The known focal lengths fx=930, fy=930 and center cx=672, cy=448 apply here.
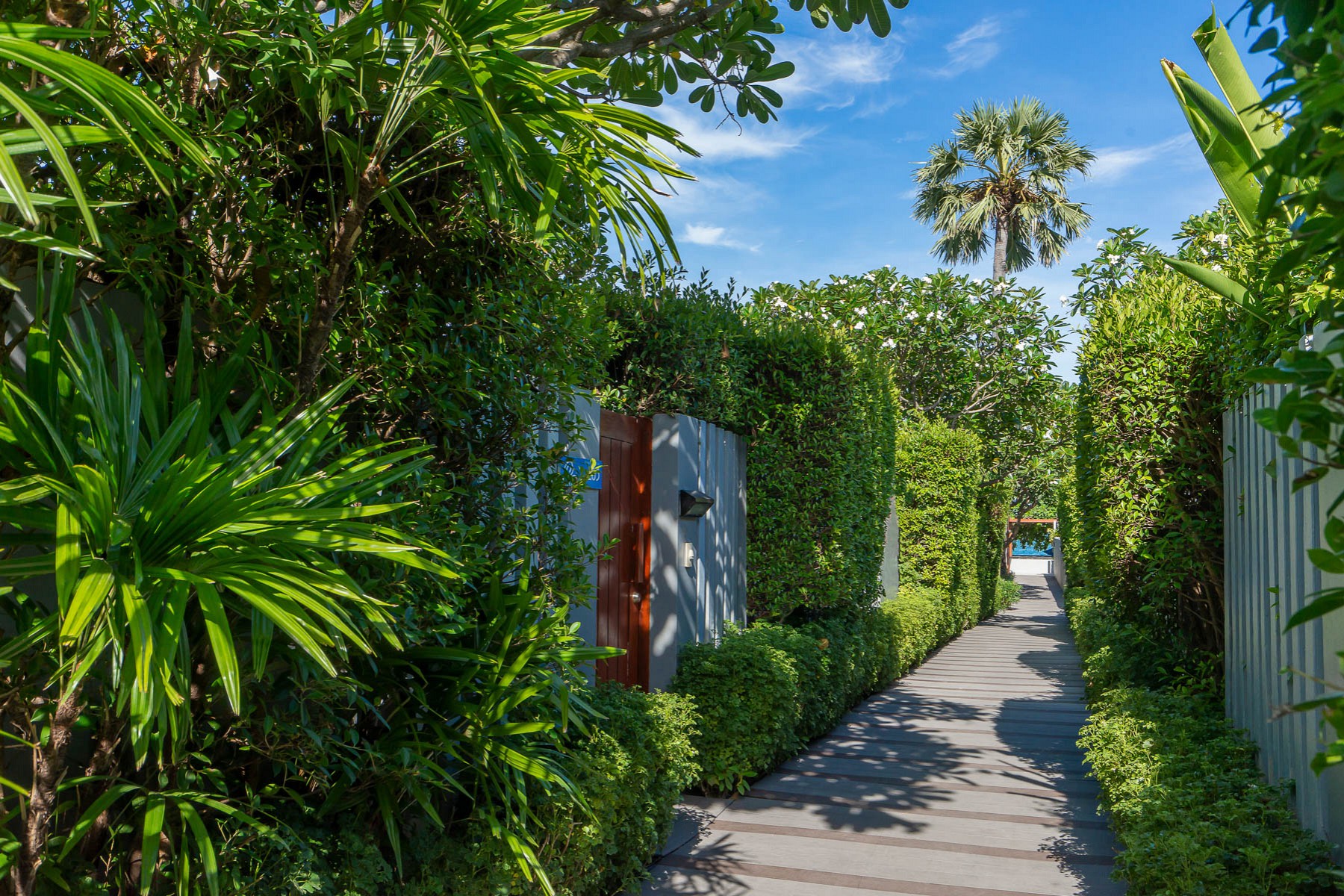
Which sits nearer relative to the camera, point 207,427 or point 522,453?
point 207,427

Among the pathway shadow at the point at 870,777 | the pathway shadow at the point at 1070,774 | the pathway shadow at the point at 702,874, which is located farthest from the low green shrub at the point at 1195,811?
the pathway shadow at the point at 702,874

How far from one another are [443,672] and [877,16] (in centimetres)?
345

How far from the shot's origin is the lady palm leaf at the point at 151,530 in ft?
5.47

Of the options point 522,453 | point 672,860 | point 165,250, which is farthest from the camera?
point 672,860

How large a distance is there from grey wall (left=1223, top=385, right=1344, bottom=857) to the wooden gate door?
326 cm

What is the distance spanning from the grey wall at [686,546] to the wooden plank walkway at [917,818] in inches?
43.1

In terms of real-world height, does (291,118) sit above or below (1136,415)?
above

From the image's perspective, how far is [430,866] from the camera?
116 inches

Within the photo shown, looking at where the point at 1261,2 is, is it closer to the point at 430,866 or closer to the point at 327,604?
the point at 327,604

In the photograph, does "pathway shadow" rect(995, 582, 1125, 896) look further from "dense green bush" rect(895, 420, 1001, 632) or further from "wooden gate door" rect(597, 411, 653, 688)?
"wooden gate door" rect(597, 411, 653, 688)

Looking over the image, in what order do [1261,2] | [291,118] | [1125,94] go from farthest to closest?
[1125,94], [291,118], [1261,2]

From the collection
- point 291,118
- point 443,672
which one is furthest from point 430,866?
point 291,118

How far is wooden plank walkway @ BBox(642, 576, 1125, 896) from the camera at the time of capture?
4.50 m

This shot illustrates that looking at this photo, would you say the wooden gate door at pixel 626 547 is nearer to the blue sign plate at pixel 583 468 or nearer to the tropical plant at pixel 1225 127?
the blue sign plate at pixel 583 468
